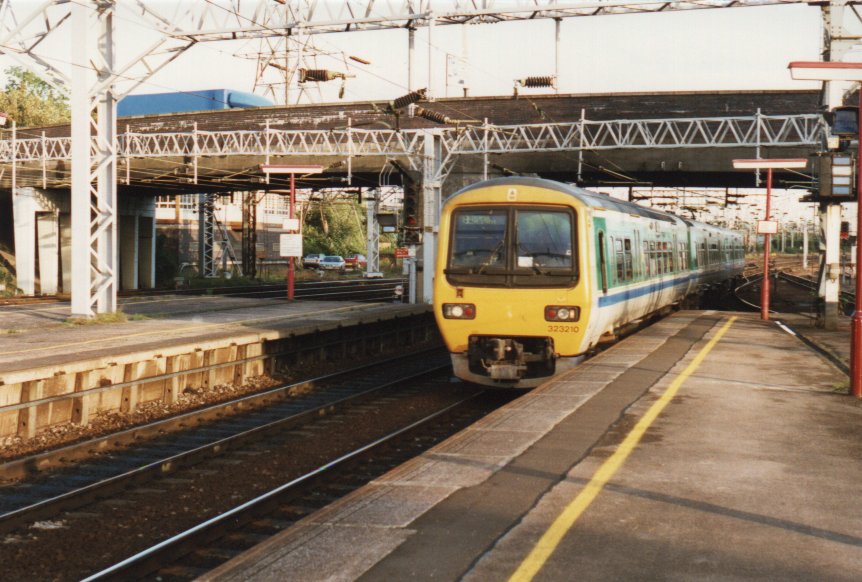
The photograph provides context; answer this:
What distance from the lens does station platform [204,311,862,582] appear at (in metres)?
5.31

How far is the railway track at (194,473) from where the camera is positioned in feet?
24.5

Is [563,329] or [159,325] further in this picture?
[159,325]

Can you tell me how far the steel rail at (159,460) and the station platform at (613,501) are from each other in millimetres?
3023

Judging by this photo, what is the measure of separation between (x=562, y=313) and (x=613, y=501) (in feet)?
21.6

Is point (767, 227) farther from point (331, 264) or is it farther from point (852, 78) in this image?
point (331, 264)

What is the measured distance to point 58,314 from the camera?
21.8 metres

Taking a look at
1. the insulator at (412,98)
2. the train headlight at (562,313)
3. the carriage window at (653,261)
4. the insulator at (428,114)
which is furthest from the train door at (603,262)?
the insulator at (428,114)

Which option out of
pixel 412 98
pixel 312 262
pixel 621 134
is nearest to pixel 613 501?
pixel 412 98

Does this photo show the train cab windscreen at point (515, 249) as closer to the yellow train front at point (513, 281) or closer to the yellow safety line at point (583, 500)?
the yellow train front at point (513, 281)

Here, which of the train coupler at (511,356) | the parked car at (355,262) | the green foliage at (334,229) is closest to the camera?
the train coupler at (511,356)

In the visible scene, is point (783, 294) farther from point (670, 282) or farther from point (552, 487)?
point (552, 487)

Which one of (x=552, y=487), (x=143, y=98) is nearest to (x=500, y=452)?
(x=552, y=487)

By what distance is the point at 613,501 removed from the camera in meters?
6.57

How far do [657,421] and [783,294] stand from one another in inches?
1603
